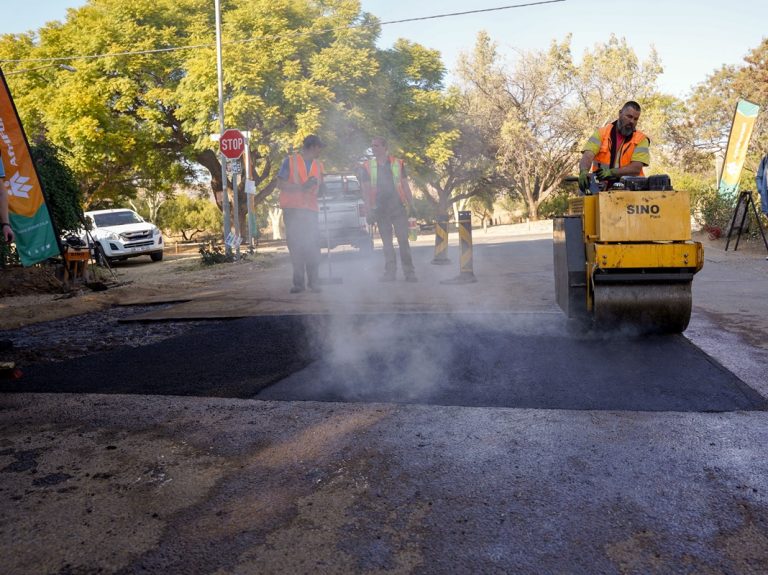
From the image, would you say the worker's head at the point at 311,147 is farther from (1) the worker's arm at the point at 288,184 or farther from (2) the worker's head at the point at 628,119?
(2) the worker's head at the point at 628,119

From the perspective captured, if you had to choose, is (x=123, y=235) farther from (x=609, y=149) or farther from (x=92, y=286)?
(x=609, y=149)

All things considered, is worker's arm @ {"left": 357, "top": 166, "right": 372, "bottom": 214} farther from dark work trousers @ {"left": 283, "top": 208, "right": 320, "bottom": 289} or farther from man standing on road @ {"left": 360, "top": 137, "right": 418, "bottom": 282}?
dark work trousers @ {"left": 283, "top": 208, "right": 320, "bottom": 289}

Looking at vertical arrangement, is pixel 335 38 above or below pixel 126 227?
above

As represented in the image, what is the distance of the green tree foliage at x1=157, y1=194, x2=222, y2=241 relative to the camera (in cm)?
4169

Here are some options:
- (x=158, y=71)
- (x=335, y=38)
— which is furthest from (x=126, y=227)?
(x=335, y=38)

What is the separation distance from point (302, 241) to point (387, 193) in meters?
1.63

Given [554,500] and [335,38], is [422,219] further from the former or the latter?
[554,500]

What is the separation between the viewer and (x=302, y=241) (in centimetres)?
925

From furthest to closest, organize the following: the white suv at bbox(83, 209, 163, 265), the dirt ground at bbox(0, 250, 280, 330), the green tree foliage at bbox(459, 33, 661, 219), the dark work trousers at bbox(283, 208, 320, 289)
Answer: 1. the green tree foliage at bbox(459, 33, 661, 219)
2. the white suv at bbox(83, 209, 163, 265)
3. the dark work trousers at bbox(283, 208, 320, 289)
4. the dirt ground at bbox(0, 250, 280, 330)

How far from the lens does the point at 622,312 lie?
533 cm

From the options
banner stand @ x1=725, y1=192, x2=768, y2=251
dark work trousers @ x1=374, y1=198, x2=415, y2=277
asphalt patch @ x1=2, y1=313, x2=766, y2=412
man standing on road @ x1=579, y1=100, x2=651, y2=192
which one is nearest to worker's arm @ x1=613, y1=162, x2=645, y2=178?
man standing on road @ x1=579, y1=100, x2=651, y2=192

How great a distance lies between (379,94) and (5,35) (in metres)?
16.3

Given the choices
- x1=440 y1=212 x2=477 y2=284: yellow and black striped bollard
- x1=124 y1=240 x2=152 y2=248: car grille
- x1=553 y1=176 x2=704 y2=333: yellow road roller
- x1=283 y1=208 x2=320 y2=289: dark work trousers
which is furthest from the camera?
x1=124 y1=240 x2=152 y2=248: car grille

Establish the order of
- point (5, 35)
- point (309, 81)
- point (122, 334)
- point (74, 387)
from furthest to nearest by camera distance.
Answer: point (5, 35) → point (309, 81) → point (122, 334) → point (74, 387)
